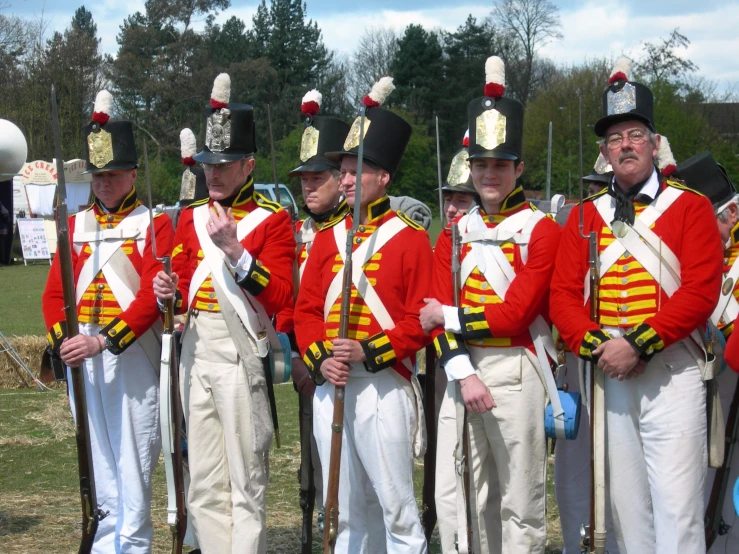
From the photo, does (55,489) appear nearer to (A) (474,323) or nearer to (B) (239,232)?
(B) (239,232)

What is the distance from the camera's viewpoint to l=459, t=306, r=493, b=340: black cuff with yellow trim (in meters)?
4.66

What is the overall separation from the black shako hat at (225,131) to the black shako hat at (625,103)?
1.80 metres

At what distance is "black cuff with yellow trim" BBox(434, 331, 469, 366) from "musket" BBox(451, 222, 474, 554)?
15 centimetres

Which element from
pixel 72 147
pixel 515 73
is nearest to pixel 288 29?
pixel 515 73

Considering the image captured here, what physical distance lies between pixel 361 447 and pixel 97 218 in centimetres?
207

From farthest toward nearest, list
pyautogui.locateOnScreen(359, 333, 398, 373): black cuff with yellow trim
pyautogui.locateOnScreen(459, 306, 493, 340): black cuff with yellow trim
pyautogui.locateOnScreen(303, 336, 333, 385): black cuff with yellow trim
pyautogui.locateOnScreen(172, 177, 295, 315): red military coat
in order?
1. pyautogui.locateOnScreen(172, 177, 295, 315): red military coat
2. pyautogui.locateOnScreen(303, 336, 333, 385): black cuff with yellow trim
3. pyautogui.locateOnScreen(359, 333, 398, 373): black cuff with yellow trim
4. pyautogui.locateOnScreen(459, 306, 493, 340): black cuff with yellow trim

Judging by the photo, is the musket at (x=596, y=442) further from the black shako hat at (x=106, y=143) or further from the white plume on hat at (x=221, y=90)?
the black shako hat at (x=106, y=143)

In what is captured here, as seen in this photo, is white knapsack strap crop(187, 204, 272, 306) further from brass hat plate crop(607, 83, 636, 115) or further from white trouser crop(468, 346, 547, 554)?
brass hat plate crop(607, 83, 636, 115)

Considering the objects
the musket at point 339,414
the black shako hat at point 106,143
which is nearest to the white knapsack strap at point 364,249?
the musket at point 339,414

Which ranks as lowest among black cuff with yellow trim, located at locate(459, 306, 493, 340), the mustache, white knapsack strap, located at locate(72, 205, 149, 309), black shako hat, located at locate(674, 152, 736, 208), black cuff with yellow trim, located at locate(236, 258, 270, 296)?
black cuff with yellow trim, located at locate(459, 306, 493, 340)

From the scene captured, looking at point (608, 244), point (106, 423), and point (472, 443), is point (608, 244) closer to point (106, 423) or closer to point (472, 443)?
point (472, 443)

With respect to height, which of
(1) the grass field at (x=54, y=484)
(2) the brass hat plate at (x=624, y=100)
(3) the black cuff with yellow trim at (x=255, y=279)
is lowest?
(1) the grass field at (x=54, y=484)

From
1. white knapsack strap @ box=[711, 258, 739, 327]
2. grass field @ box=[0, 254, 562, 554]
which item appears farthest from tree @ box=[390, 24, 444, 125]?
white knapsack strap @ box=[711, 258, 739, 327]

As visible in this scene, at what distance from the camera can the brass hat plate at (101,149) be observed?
5.65 meters
